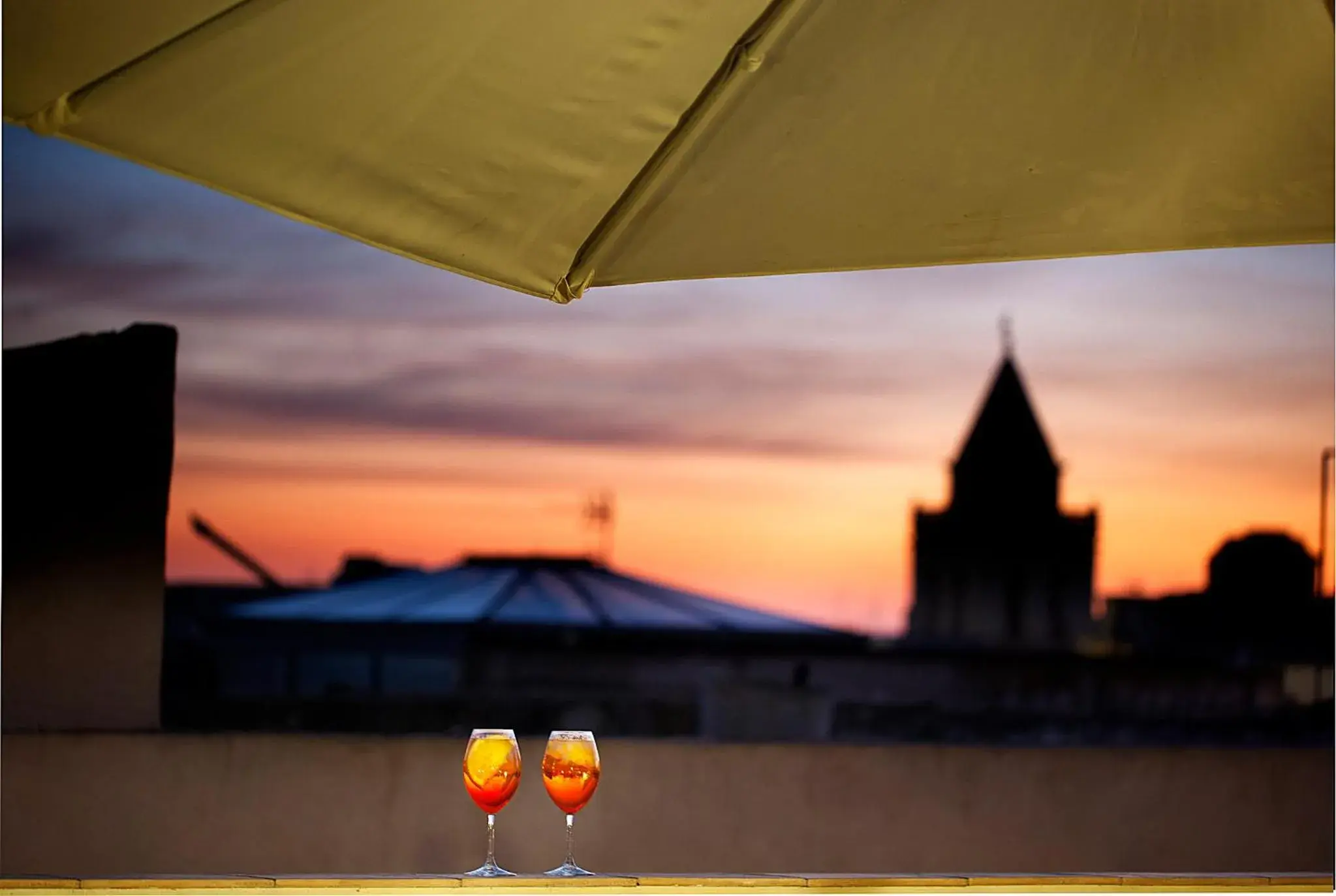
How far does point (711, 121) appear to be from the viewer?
177cm

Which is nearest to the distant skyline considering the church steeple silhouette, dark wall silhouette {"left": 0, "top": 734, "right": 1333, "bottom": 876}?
dark wall silhouette {"left": 0, "top": 734, "right": 1333, "bottom": 876}

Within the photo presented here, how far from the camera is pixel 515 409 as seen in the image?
22.6 metres

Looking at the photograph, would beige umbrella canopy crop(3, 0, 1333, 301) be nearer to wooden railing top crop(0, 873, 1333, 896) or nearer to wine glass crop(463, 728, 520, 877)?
wine glass crop(463, 728, 520, 877)

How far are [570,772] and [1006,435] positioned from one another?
158ft

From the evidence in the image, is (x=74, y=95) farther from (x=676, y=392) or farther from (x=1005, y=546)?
(x=1005, y=546)

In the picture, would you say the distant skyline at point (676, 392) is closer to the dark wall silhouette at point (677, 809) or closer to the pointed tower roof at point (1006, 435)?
the dark wall silhouette at point (677, 809)

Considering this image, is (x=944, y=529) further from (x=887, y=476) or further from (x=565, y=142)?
(x=565, y=142)

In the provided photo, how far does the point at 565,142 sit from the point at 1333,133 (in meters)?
1.00

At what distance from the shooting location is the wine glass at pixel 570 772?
1.48 metres

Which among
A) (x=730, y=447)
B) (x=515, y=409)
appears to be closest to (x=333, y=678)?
(x=515, y=409)

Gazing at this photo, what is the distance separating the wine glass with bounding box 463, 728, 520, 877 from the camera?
4.78ft

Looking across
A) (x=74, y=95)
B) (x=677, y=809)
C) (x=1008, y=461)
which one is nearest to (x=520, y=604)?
(x=677, y=809)

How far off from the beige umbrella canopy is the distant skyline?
424 inches

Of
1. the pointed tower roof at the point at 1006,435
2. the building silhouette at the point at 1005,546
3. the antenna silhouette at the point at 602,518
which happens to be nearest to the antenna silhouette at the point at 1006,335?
the pointed tower roof at the point at 1006,435
